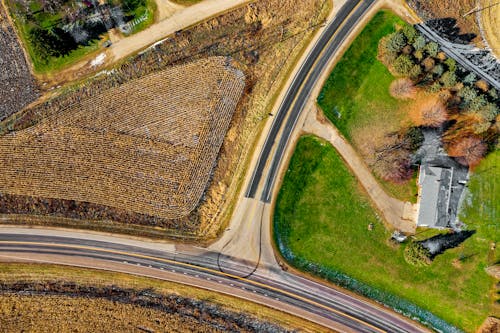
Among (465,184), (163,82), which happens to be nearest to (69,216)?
(163,82)

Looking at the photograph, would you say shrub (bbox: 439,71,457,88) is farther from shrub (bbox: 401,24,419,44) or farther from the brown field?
the brown field

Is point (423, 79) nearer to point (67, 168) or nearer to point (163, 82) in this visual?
point (163, 82)

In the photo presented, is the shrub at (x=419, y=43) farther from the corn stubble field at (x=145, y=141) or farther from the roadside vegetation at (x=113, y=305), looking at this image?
the roadside vegetation at (x=113, y=305)

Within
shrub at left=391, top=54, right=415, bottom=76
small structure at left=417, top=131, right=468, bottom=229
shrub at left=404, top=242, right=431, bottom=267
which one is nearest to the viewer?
shrub at left=404, top=242, right=431, bottom=267

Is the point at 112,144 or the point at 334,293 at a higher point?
the point at 112,144

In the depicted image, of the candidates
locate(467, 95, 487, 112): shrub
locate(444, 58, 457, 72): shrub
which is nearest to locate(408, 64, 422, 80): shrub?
locate(444, 58, 457, 72): shrub

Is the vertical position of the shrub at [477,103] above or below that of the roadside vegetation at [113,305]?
above

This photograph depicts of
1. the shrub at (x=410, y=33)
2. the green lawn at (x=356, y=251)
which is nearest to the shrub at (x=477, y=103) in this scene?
the shrub at (x=410, y=33)
